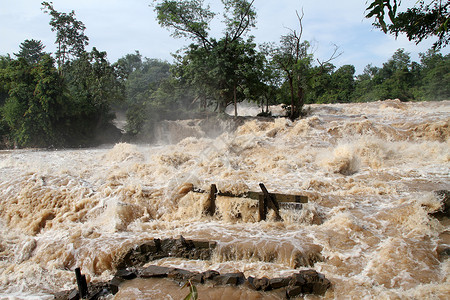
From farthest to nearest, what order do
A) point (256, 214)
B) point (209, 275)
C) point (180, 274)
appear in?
point (256, 214)
point (180, 274)
point (209, 275)

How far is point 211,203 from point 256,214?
Result: 1.04 metres

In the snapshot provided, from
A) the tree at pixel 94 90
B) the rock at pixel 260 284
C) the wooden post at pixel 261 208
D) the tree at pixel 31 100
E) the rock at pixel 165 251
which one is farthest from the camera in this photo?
the tree at pixel 94 90

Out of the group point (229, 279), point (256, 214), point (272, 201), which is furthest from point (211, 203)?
point (229, 279)

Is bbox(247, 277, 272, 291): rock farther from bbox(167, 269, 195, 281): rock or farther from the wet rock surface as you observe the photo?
bbox(167, 269, 195, 281): rock

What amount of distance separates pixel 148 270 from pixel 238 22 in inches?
518

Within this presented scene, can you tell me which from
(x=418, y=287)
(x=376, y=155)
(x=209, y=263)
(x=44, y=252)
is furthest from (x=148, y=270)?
(x=376, y=155)

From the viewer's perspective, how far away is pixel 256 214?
6.59 meters

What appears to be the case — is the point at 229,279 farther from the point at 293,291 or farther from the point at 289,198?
the point at 289,198

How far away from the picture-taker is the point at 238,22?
49.1 ft

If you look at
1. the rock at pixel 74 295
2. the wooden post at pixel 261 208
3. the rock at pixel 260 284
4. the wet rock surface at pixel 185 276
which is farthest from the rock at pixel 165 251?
the wooden post at pixel 261 208

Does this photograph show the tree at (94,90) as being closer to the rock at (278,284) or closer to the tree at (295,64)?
the tree at (295,64)

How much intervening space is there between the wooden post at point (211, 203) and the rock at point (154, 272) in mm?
2367

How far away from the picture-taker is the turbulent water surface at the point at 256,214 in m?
4.61

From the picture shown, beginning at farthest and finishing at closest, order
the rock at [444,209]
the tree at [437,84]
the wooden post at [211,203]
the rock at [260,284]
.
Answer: the tree at [437,84]
the wooden post at [211,203]
the rock at [444,209]
the rock at [260,284]
